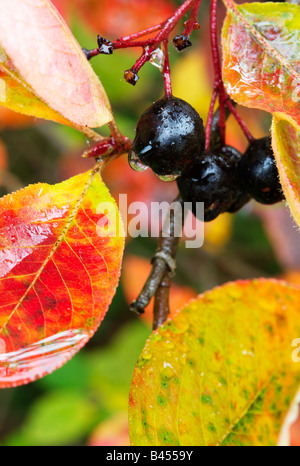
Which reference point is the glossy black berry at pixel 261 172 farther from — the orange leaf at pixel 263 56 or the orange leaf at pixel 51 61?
the orange leaf at pixel 51 61

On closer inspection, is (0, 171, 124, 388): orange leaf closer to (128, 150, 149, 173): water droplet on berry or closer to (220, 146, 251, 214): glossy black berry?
(128, 150, 149, 173): water droplet on berry

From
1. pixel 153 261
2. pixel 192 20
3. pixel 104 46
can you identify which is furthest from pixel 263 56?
pixel 153 261

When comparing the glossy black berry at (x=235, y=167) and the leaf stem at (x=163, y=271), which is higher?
the glossy black berry at (x=235, y=167)

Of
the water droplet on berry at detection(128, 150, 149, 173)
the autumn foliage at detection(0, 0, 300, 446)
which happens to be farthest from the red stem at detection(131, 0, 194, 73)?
the water droplet on berry at detection(128, 150, 149, 173)

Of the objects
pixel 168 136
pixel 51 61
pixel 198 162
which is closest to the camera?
pixel 51 61

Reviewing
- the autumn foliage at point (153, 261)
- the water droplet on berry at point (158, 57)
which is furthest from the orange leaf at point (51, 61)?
the water droplet on berry at point (158, 57)

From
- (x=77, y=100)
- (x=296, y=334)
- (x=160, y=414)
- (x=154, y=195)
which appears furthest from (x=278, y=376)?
(x=154, y=195)

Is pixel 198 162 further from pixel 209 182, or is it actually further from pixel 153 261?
pixel 153 261
